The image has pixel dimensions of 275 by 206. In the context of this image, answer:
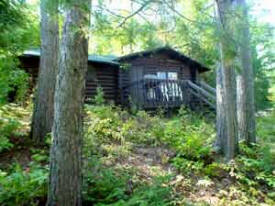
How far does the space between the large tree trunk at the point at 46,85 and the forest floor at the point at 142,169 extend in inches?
16.0

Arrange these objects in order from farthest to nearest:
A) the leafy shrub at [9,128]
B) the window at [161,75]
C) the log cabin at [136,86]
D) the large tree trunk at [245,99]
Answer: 1. the window at [161,75]
2. the log cabin at [136,86]
3. the large tree trunk at [245,99]
4. the leafy shrub at [9,128]

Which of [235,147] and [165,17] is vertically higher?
[165,17]

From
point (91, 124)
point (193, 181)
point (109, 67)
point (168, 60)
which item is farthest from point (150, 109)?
point (193, 181)

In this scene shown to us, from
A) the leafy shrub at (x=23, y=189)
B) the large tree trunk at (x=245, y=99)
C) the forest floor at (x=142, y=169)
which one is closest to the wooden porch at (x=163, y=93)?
the forest floor at (x=142, y=169)

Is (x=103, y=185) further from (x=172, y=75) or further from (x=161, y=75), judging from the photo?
(x=172, y=75)

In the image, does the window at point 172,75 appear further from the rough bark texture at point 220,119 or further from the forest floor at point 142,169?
the rough bark texture at point 220,119

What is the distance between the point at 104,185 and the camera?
15.8 feet

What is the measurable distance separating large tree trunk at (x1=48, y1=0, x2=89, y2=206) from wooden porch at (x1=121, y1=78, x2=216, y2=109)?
10.1 meters

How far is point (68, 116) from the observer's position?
405 centimetres

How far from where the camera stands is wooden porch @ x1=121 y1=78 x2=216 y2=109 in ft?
47.6

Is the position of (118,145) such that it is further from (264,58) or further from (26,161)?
(264,58)

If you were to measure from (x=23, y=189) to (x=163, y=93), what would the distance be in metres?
11.1

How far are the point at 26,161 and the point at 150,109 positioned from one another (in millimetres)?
8994

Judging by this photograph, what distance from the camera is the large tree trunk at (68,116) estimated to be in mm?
4043
